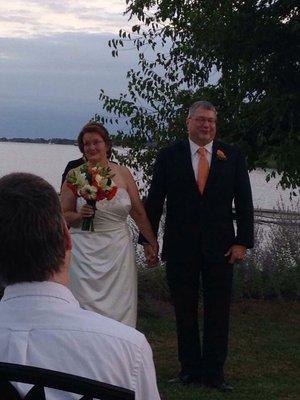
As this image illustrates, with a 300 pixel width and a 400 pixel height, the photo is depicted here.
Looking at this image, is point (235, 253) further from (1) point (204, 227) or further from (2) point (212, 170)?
(2) point (212, 170)

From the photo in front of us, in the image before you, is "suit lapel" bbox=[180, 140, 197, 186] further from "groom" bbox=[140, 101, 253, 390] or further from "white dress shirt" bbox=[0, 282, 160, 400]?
"white dress shirt" bbox=[0, 282, 160, 400]

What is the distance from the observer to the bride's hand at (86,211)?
23.8ft

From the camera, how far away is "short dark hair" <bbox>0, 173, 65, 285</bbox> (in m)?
2.64

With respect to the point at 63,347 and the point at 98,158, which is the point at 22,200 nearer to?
the point at 63,347

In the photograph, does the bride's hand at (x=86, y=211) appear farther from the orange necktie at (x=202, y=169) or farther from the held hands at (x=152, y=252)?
the orange necktie at (x=202, y=169)

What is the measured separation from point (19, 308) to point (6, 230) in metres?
0.23

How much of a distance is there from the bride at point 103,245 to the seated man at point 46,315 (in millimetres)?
4644

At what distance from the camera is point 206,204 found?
24.0 ft

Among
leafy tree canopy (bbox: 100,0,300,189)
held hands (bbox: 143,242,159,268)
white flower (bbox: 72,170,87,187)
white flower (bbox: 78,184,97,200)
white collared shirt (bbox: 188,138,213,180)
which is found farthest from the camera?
leafy tree canopy (bbox: 100,0,300,189)

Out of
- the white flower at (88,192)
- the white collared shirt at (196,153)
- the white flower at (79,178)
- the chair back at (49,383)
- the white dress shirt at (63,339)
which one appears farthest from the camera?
the white collared shirt at (196,153)

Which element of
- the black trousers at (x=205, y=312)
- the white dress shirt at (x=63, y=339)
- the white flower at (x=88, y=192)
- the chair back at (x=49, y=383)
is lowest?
the black trousers at (x=205, y=312)

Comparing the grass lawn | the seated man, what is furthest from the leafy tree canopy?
the seated man

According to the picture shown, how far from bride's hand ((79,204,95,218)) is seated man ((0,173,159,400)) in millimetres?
4487

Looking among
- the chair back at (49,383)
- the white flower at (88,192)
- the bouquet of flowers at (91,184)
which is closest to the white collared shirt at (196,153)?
the bouquet of flowers at (91,184)
